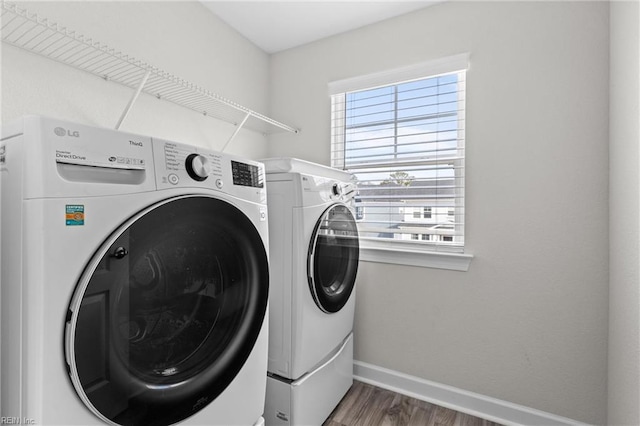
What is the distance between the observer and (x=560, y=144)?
154cm

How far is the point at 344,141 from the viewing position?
217 centimetres

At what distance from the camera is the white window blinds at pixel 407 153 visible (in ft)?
5.95

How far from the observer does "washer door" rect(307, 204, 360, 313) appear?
139 centimetres

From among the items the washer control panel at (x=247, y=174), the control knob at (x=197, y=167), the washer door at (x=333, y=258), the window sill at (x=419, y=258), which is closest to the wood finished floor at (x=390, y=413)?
the washer door at (x=333, y=258)

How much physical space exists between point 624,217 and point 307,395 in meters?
1.55

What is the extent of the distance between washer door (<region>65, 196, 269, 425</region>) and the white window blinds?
1165 millimetres

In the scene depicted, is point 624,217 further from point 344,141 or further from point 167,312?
point 167,312

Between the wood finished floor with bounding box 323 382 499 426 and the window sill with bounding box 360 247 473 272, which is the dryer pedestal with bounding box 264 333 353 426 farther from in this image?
the window sill with bounding box 360 247 473 272

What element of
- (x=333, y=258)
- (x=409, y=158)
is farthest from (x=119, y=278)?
(x=409, y=158)

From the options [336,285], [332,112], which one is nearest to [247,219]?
[336,285]

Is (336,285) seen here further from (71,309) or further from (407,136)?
(71,309)

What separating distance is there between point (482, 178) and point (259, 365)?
4.93 feet

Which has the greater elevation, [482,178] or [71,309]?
[482,178]

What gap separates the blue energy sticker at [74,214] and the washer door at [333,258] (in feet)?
2.87
